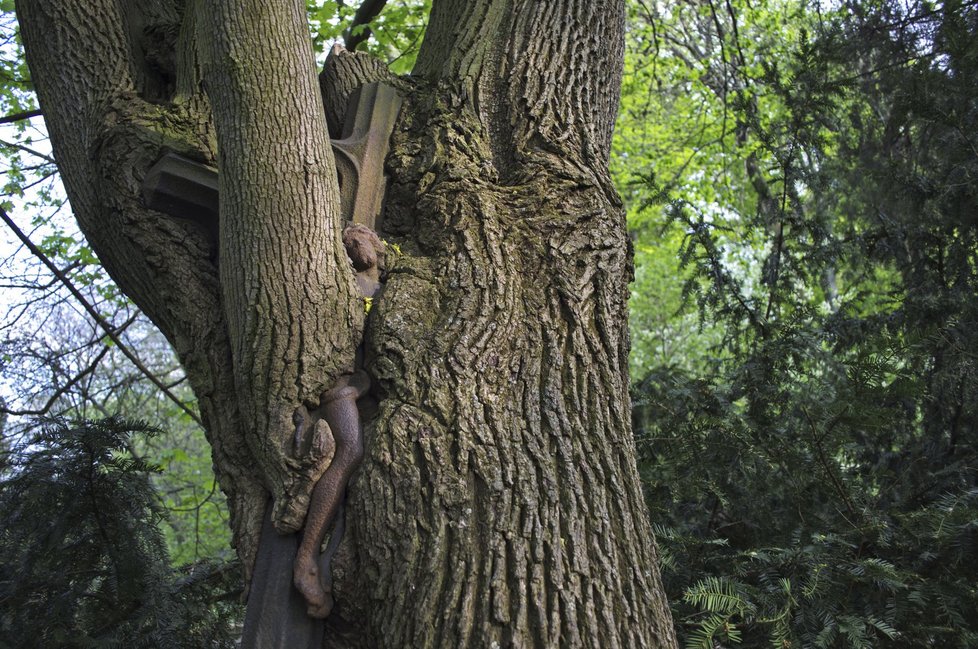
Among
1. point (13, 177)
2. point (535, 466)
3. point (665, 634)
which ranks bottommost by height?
point (665, 634)

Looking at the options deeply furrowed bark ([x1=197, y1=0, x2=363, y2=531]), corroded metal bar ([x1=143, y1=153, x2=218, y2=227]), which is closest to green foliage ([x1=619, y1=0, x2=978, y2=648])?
deeply furrowed bark ([x1=197, y1=0, x2=363, y2=531])

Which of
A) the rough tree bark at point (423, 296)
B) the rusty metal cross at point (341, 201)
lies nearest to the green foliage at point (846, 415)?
the rough tree bark at point (423, 296)

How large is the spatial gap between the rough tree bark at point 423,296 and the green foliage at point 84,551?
2.46 ft

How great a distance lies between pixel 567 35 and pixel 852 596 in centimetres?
264

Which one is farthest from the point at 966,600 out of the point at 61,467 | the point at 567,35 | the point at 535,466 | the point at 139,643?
the point at 61,467

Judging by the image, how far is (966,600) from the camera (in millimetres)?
2992

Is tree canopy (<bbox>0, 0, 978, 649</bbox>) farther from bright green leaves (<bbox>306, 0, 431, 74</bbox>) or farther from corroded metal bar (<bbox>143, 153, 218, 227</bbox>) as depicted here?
corroded metal bar (<bbox>143, 153, 218, 227</bbox>)

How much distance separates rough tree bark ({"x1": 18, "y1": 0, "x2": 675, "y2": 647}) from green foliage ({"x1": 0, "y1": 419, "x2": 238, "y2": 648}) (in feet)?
2.46

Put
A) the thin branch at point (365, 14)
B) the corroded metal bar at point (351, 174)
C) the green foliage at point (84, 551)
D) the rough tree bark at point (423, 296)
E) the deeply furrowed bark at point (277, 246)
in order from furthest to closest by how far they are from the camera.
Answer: the thin branch at point (365, 14), the green foliage at point (84, 551), the corroded metal bar at point (351, 174), the deeply furrowed bark at point (277, 246), the rough tree bark at point (423, 296)

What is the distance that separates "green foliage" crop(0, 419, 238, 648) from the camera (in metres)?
3.30

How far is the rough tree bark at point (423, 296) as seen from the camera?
7.37 ft

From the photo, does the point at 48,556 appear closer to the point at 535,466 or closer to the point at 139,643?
the point at 139,643

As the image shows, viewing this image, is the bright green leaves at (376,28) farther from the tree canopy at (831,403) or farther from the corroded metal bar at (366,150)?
the corroded metal bar at (366,150)

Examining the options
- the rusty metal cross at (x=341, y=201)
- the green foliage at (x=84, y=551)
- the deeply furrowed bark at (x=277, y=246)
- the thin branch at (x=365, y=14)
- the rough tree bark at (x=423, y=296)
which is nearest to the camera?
the rough tree bark at (x=423, y=296)
